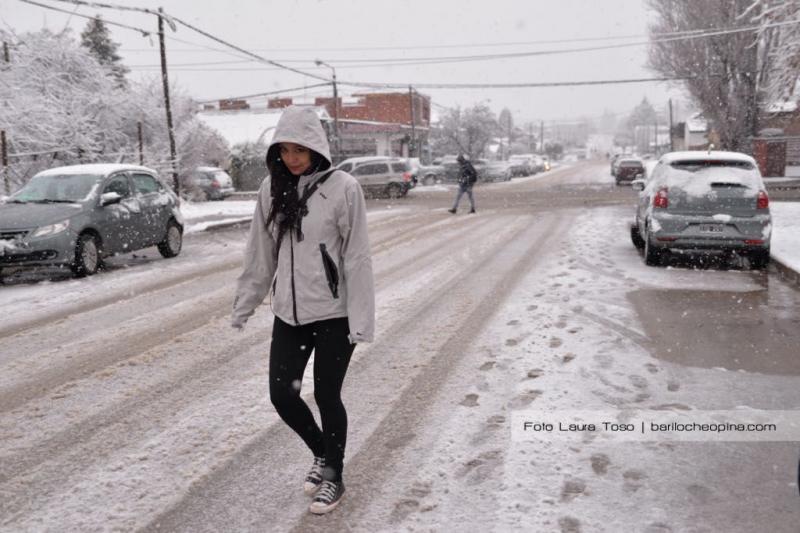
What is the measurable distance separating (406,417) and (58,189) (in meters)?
8.88

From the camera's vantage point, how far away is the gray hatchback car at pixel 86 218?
32.8ft

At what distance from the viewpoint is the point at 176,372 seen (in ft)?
18.2

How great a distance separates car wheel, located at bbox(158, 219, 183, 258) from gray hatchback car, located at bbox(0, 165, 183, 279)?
0.02m

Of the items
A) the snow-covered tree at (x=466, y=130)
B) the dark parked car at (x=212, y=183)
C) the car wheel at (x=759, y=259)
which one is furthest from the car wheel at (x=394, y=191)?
the snow-covered tree at (x=466, y=130)

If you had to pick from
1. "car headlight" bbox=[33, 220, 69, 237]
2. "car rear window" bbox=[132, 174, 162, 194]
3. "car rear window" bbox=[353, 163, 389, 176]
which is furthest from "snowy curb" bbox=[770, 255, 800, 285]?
"car rear window" bbox=[353, 163, 389, 176]

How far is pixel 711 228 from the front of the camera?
988 cm

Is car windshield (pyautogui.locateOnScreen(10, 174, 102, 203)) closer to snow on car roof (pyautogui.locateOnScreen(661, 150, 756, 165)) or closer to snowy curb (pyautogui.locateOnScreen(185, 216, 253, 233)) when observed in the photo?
snowy curb (pyautogui.locateOnScreen(185, 216, 253, 233))

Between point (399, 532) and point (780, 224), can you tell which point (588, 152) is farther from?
point (399, 532)

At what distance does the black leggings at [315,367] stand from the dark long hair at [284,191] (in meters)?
0.43

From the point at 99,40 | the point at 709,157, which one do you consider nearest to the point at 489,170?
the point at 99,40

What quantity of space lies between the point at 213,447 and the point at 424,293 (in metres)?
4.84

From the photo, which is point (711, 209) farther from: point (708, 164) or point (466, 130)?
point (466, 130)

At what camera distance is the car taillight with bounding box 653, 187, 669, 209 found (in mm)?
10094

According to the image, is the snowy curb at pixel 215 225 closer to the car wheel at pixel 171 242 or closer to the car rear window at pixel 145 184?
→ the car wheel at pixel 171 242
